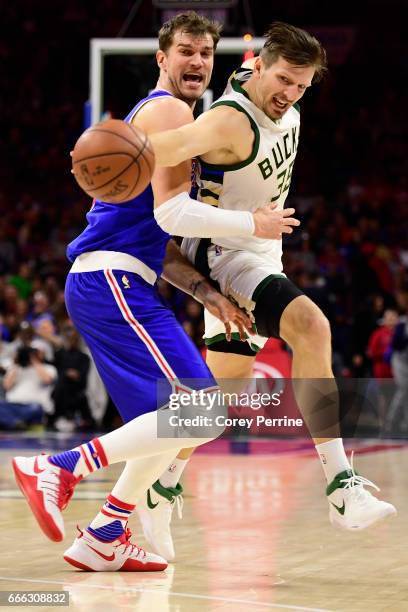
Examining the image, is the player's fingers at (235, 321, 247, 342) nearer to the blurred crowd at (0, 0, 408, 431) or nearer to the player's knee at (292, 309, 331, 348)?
the player's knee at (292, 309, 331, 348)

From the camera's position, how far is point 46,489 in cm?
467

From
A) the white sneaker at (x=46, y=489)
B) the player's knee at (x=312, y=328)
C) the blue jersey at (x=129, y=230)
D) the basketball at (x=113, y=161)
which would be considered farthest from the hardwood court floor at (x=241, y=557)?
the basketball at (x=113, y=161)

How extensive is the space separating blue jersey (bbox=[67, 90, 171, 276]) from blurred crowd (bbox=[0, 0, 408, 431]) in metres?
8.06

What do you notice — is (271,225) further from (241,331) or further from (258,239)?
(241,331)

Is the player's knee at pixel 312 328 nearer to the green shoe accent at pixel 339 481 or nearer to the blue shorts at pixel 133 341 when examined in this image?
the blue shorts at pixel 133 341

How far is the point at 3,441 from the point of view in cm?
1224

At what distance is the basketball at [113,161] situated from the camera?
443 centimetres

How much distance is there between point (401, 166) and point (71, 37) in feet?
23.4

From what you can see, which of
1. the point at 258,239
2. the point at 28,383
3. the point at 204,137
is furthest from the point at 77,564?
the point at 28,383

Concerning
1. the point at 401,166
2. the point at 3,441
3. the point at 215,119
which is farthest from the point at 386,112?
the point at 215,119

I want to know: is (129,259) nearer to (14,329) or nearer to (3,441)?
(3,441)

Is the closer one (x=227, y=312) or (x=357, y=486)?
(x=357, y=486)

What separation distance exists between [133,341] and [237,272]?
26.9 inches

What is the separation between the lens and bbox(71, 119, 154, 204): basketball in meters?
4.43
